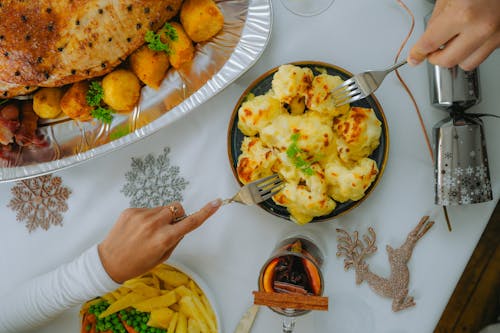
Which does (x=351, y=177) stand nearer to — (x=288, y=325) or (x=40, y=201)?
(x=288, y=325)

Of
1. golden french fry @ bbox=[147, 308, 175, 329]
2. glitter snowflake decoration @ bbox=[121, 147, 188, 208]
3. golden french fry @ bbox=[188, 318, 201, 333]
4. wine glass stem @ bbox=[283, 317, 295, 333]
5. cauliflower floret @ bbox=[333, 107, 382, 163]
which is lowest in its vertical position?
wine glass stem @ bbox=[283, 317, 295, 333]

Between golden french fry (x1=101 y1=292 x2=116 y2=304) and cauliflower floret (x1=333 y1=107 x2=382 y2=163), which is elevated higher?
cauliflower floret (x1=333 y1=107 x2=382 y2=163)

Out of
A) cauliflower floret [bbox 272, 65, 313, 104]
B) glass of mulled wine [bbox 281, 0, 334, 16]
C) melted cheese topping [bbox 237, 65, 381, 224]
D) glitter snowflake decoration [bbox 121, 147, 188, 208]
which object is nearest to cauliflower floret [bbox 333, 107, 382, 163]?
melted cheese topping [bbox 237, 65, 381, 224]

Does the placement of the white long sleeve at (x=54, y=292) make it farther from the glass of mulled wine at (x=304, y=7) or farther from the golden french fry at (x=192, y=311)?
the glass of mulled wine at (x=304, y=7)

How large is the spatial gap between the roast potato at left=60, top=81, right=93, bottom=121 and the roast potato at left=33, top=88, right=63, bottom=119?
3 cm

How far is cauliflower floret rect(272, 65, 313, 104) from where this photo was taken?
1.14m

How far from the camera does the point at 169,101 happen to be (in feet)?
4.47

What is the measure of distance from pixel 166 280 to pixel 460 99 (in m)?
0.94

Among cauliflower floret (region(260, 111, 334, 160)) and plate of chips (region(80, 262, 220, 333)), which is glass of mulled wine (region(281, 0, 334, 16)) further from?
plate of chips (region(80, 262, 220, 333))

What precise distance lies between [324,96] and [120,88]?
0.58 m

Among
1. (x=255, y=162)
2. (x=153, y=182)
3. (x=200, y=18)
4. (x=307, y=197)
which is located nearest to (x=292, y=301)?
(x=307, y=197)

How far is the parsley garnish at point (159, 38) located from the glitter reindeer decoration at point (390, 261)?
0.72 meters

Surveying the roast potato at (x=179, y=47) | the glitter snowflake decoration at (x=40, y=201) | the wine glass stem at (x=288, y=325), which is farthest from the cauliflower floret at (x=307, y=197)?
the glitter snowflake decoration at (x=40, y=201)

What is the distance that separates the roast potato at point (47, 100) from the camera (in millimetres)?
1347
